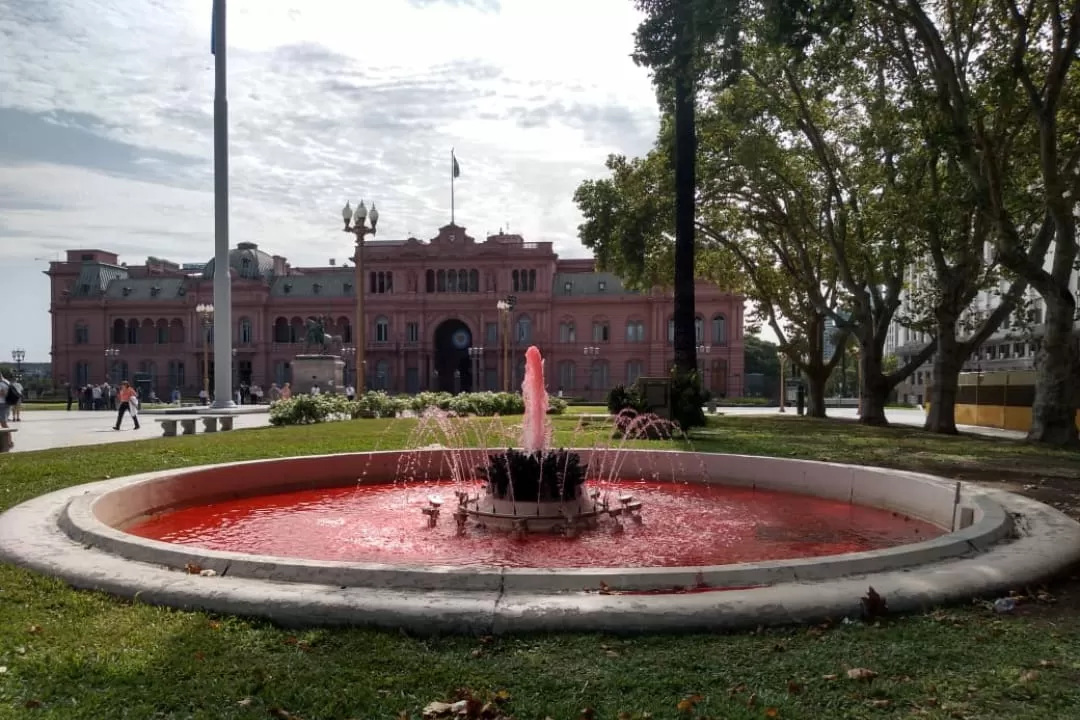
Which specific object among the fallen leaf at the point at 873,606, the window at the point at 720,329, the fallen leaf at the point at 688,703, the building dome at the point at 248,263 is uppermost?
the building dome at the point at 248,263

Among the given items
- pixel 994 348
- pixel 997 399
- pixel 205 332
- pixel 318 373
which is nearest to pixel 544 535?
pixel 997 399

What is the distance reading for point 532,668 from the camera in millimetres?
3662

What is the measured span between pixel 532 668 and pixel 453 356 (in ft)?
211

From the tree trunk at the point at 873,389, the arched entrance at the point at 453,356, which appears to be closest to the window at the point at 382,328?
the arched entrance at the point at 453,356

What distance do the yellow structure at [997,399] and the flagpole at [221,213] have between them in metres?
23.7

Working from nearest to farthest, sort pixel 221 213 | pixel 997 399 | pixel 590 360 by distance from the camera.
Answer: pixel 997 399 → pixel 221 213 → pixel 590 360

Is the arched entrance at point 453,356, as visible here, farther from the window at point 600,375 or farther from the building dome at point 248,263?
the building dome at point 248,263

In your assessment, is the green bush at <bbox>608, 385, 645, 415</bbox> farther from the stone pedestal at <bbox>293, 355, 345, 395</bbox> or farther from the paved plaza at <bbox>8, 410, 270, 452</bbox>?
the stone pedestal at <bbox>293, 355, 345, 395</bbox>

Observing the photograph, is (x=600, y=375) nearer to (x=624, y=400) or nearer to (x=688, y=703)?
(x=624, y=400)

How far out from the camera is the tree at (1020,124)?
1396 centimetres

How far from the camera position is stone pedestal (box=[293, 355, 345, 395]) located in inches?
1256

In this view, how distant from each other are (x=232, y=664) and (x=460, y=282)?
203 feet

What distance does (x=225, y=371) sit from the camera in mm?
29266

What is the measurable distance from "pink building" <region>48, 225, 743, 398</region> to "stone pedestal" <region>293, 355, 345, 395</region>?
29.3 m
